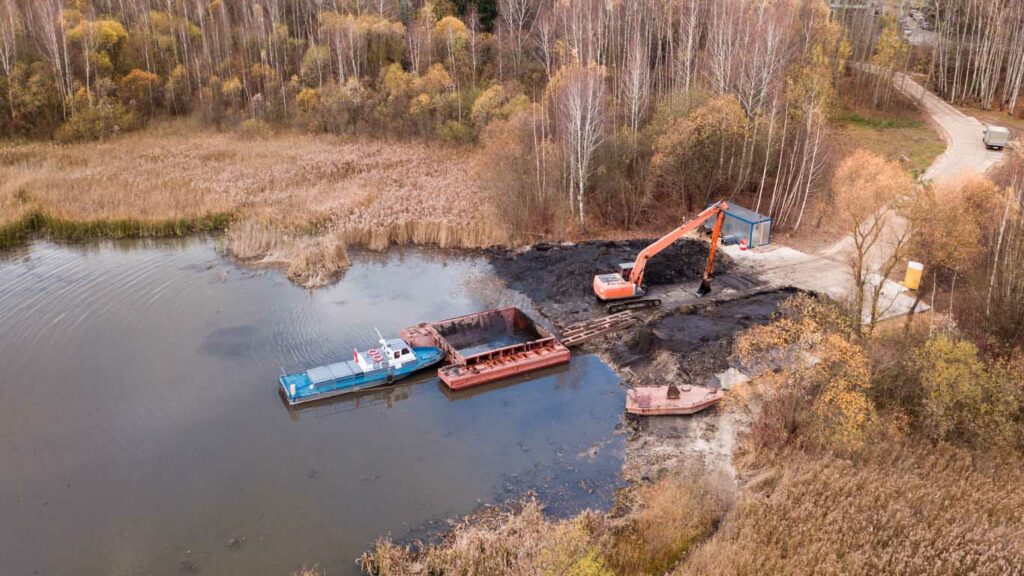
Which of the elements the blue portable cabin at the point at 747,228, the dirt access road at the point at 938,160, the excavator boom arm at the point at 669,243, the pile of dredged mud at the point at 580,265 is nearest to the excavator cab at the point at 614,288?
the excavator boom arm at the point at 669,243

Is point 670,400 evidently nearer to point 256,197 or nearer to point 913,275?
point 913,275

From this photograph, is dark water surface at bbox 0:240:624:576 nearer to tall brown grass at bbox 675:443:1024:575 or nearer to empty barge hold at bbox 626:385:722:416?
empty barge hold at bbox 626:385:722:416

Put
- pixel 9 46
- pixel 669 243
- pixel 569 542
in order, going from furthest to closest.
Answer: pixel 9 46
pixel 669 243
pixel 569 542

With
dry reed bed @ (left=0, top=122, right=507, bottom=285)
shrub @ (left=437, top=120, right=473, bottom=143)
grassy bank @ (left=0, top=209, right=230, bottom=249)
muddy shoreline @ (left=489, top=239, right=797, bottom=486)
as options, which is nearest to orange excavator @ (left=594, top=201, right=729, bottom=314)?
muddy shoreline @ (left=489, top=239, right=797, bottom=486)

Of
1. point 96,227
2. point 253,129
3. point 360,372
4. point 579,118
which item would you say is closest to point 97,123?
point 253,129

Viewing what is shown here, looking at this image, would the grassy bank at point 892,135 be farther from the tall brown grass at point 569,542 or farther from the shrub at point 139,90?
the shrub at point 139,90
